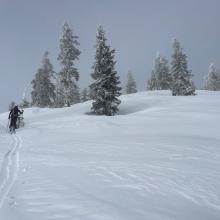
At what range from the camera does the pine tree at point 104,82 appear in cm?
3372

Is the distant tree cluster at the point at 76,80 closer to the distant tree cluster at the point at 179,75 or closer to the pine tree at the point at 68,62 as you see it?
the pine tree at the point at 68,62

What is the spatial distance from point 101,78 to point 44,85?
27562mm

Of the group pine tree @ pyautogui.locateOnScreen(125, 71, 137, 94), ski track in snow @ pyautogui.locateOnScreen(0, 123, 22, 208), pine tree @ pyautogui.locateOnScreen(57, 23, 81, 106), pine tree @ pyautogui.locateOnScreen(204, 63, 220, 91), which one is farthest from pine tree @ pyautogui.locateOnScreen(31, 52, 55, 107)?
ski track in snow @ pyautogui.locateOnScreen(0, 123, 22, 208)

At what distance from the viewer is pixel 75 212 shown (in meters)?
6.35

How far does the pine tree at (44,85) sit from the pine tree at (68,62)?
1149cm

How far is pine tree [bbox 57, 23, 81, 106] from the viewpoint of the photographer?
47.8 meters

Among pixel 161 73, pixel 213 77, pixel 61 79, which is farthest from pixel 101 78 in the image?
pixel 213 77

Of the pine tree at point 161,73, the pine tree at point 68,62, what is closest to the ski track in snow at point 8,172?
the pine tree at point 68,62

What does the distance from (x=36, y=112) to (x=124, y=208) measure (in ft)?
111

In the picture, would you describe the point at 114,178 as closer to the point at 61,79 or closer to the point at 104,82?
the point at 104,82

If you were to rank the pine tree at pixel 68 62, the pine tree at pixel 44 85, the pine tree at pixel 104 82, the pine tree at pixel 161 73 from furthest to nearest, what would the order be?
1. the pine tree at pixel 161 73
2. the pine tree at pixel 44 85
3. the pine tree at pixel 68 62
4. the pine tree at pixel 104 82

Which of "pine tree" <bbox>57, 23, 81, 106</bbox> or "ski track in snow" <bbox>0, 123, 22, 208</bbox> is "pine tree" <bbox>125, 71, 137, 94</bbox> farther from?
"ski track in snow" <bbox>0, 123, 22, 208</bbox>

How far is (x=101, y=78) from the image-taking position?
34.2 meters

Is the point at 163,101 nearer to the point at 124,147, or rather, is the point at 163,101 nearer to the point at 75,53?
the point at 75,53
